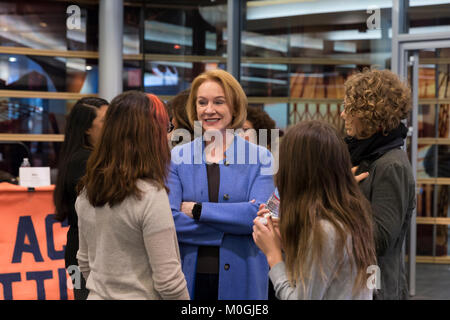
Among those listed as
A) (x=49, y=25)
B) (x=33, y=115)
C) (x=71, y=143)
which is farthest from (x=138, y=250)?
(x=49, y=25)

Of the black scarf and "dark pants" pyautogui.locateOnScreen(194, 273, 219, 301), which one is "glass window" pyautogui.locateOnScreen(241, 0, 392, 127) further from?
"dark pants" pyautogui.locateOnScreen(194, 273, 219, 301)

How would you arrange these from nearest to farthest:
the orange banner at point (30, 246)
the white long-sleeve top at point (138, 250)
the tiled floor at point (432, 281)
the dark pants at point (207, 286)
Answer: the white long-sleeve top at point (138, 250) → the dark pants at point (207, 286) → the orange banner at point (30, 246) → the tiled floor at point (432, 281)

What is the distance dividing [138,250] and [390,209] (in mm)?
877

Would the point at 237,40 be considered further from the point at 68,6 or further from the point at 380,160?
the point at 380,160

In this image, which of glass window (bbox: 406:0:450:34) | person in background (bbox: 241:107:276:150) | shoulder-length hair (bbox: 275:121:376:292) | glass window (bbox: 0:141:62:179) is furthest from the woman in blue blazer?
glass window (bbox: 0:141:62:179)

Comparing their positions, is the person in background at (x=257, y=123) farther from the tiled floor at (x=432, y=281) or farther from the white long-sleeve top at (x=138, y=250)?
the white long-sleeve top at (x=138, y=250)

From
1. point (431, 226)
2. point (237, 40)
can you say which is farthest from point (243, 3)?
point (431, 226)

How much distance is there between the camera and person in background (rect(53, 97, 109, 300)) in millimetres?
2639

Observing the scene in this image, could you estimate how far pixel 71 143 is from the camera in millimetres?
2705

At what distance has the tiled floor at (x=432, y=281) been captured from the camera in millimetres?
4438

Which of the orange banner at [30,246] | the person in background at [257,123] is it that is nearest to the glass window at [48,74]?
the orange banner at [30,246]

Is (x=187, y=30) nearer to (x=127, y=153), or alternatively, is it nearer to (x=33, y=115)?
(x=33, y=115)

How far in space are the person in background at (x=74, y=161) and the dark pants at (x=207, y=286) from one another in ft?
2.42
